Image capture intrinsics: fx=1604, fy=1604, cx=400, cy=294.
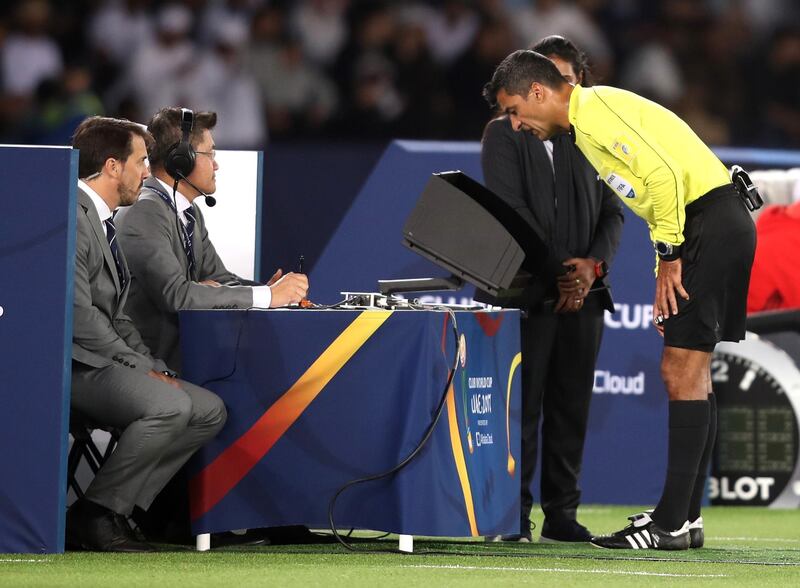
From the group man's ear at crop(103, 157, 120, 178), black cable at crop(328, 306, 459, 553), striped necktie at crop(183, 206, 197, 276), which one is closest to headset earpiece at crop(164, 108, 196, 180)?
striped necktie at crop(183, 206, 197, 276)

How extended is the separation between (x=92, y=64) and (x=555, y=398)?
6.07 meters

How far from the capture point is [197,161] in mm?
5371

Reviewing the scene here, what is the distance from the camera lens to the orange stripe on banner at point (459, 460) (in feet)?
16.0

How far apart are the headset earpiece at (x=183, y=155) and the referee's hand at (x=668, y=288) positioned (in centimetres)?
158

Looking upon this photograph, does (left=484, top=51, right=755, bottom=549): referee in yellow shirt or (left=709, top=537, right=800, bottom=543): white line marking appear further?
(left=709, top=537, right=800, bottom=543): white line marking

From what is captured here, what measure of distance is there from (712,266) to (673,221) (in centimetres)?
21

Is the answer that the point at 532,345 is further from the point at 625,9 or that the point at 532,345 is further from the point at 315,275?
the point at 625,9

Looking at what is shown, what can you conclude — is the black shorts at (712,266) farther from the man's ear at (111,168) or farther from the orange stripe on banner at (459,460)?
the man's ear at (111,168)

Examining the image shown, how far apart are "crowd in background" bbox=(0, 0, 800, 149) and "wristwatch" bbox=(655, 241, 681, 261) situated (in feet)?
17.7

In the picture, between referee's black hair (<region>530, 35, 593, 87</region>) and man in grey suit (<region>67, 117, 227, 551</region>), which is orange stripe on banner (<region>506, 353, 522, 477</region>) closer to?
man in grey suit (<region>67, 117, 227, 551</region>)

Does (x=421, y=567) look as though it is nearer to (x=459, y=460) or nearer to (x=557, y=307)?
(x=459, y=460)

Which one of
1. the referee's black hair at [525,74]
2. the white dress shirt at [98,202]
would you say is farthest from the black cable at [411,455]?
the white dress shirt at [98,202]

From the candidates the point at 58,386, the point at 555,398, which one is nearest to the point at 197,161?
the point at 58,386

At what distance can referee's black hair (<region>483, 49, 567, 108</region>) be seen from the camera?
5.13 metres
